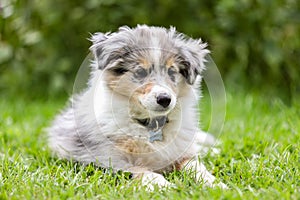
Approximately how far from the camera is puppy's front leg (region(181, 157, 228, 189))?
3311 millimetres

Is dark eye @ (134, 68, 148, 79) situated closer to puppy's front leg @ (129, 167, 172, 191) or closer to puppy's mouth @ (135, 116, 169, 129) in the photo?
puppy's mouth @ (135, 116, 169, 129)

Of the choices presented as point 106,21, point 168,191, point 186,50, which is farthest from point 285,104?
point 168,191

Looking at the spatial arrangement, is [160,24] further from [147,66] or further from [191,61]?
[147,66]

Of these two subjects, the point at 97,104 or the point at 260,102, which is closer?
the point at 97,104

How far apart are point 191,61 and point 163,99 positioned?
448 millimetres

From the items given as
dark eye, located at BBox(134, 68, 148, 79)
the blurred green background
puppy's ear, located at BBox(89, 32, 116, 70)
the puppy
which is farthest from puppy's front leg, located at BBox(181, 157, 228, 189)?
the blurred green background

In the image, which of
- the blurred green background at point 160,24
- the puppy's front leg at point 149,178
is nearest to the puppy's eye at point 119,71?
the puppy's front leg at point 149,178

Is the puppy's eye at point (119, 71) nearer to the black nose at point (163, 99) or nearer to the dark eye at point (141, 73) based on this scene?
the dark eye at point (141, 73)

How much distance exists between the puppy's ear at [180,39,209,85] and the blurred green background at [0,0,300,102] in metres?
2.87

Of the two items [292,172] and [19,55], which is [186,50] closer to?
[292,172]

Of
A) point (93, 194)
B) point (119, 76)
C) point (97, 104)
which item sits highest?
point (119, 76)

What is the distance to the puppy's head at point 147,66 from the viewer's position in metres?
3.45

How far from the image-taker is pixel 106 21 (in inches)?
267

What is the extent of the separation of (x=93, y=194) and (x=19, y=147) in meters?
1.58
